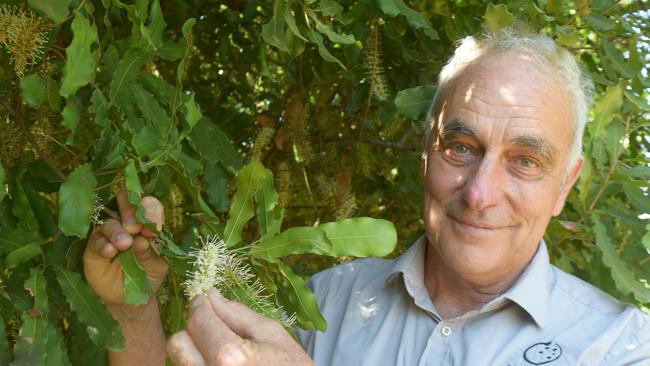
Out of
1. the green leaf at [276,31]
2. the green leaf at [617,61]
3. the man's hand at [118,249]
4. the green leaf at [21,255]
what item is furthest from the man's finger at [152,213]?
the green leaf at [617,61]

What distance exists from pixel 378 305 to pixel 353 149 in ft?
3.25

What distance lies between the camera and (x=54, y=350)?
5.15 ft

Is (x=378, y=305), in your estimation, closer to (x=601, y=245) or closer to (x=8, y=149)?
(x=601, y=245)

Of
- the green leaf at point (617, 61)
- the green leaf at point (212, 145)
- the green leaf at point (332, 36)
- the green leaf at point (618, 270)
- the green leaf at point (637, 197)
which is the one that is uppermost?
the green leaf at point (332, 36)

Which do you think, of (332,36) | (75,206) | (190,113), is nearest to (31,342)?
(75,206)

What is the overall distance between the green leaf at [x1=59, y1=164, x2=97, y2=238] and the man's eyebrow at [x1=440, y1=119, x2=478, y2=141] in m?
0.89

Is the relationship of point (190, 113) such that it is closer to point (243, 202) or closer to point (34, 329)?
point (243, 202)

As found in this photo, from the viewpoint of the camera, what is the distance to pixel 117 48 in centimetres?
179

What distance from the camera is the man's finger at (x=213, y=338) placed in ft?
4.15

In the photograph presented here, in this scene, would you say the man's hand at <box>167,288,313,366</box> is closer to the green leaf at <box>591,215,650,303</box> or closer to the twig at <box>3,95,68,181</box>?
the twig at <box>3,95,68,181</box>

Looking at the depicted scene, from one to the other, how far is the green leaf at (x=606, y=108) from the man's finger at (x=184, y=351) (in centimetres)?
136

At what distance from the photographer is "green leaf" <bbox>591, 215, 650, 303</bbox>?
2143 mm

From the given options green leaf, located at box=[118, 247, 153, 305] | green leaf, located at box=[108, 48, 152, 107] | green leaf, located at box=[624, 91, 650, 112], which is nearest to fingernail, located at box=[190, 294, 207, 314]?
green leaf, located at box=[118, 247, 153, 305]

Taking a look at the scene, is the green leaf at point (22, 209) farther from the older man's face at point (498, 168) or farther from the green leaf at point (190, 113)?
the older man's face at point (498, 168)
